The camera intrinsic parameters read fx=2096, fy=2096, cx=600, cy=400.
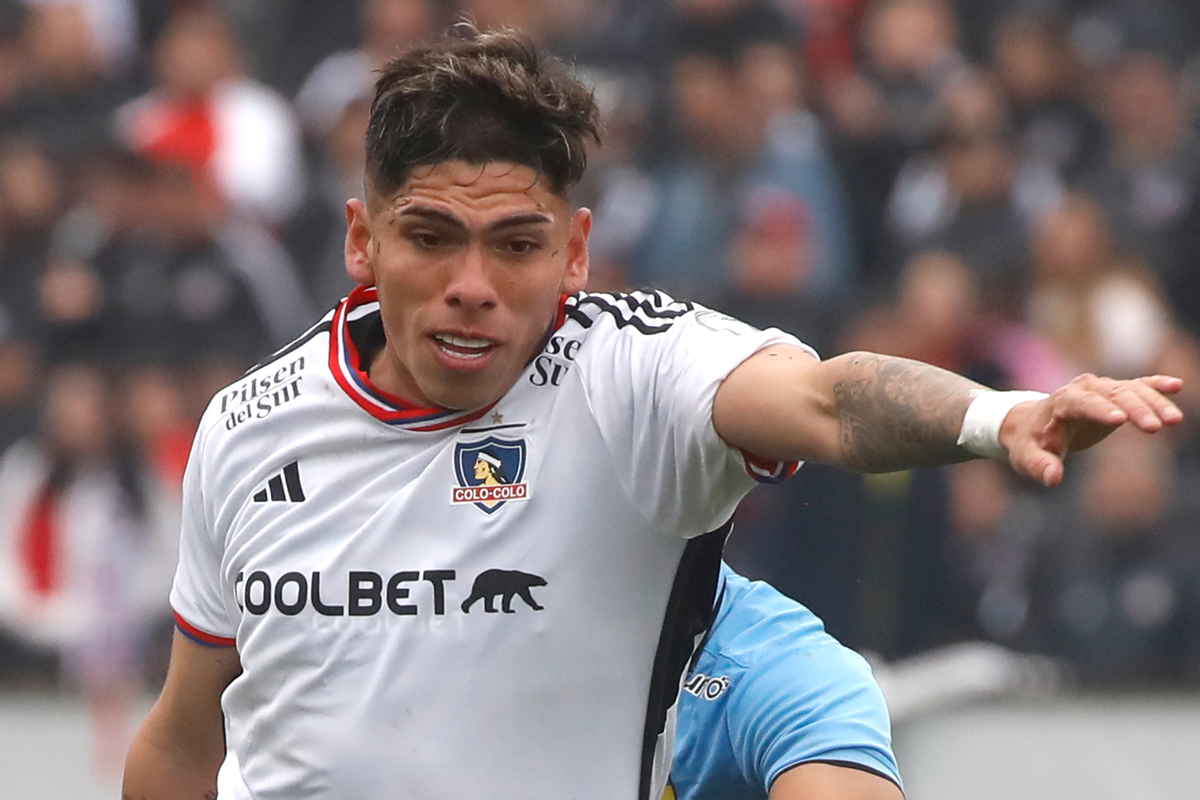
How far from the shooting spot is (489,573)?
3.77 meters

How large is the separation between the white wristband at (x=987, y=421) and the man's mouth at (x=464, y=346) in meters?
0.96

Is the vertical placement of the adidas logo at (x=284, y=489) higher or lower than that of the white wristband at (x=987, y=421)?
higher

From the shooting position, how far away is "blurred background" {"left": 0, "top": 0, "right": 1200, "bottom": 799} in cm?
903

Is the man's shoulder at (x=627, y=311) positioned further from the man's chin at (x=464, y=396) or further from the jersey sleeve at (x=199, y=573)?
the jersey sleeve at (x=199, y=573)

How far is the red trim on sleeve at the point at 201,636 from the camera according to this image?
165 inches

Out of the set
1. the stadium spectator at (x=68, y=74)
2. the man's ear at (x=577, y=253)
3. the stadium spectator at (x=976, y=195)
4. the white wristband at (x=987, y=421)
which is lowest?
the white wristband at (x=987, y=421)

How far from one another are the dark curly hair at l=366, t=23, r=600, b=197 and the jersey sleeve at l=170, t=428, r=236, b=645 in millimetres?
725

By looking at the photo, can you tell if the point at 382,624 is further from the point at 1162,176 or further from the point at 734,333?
the point at 1162,176

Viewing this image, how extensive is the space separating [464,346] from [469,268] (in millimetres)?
146

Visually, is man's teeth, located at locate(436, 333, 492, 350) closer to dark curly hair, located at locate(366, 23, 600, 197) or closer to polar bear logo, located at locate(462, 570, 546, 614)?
dark curly hair, located at locate(366, 23, 600, 197)

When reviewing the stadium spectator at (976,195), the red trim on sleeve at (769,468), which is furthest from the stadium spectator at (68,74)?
the red trim on sleeve at (769,468)

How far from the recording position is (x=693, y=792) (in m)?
5.00

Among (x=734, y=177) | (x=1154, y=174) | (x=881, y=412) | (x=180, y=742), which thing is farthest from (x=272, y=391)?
(x=1154, y=174)

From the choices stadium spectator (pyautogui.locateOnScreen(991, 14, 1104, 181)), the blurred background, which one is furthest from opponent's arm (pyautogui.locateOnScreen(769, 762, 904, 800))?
stadium spectator (pyautogui.locateOnScreen(991, 14, 1104, 181))
